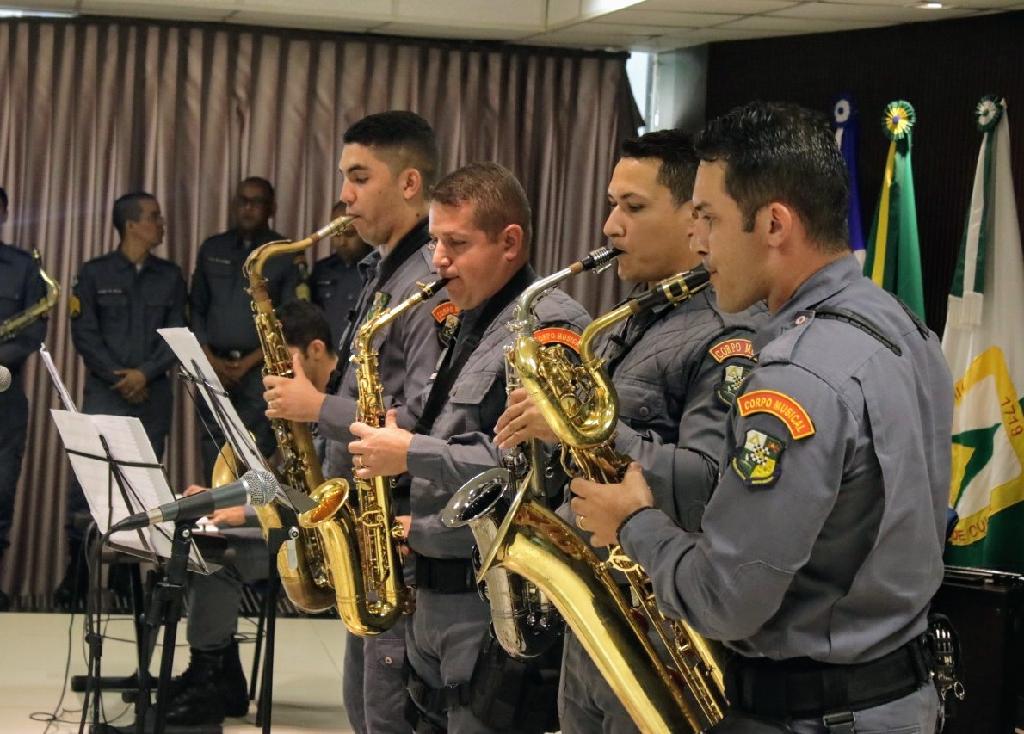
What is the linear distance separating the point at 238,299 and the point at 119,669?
1975 mm

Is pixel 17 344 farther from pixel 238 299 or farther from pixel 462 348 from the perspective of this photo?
pixel 462 348

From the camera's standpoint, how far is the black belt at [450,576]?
128 inches

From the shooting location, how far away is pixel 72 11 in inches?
281

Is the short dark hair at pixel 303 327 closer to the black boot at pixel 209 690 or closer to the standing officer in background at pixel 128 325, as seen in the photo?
the black boot at pixel 209 690

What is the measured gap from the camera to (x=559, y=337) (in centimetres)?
292

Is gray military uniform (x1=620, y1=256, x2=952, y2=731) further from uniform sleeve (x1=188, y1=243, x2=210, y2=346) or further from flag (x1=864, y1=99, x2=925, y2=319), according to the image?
uniform sleeve (x1=188, y1=243, x2=210, y2=346)

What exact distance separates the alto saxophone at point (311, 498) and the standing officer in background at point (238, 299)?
2253 mm

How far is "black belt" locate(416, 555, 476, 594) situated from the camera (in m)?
3.25

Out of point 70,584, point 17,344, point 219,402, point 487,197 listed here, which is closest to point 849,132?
point 487,197

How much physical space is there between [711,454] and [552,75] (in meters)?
5.42

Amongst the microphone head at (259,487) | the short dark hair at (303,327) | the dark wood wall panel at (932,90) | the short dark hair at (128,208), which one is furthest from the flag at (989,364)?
the short dark hair at (128,208)

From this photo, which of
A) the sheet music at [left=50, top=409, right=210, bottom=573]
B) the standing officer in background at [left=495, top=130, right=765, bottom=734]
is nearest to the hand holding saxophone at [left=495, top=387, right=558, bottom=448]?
the standing officer in background at [left=495, top=130, right=765, bottom=734]

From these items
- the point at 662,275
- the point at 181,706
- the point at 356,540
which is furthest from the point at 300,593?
the point at 662,275

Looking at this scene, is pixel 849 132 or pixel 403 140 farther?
pixel 849 132
